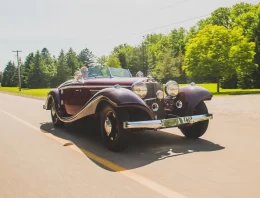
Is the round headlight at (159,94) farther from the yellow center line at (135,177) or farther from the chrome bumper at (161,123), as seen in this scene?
the yellow center line at (135,177)

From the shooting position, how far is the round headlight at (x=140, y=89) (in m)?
5.98

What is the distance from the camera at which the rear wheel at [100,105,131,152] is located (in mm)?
5395

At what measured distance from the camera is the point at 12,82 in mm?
97812

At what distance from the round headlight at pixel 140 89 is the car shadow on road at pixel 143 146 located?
993 millimetres

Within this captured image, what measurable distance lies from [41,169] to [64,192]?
114 centimetres

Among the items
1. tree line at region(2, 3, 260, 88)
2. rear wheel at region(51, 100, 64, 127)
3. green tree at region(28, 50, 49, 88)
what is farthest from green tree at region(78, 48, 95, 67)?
rear wheel at region(51, 100, 64, 127)

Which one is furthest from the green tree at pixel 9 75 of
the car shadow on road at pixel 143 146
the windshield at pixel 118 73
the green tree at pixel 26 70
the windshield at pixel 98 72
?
the car shadow on road at pixel 143 146

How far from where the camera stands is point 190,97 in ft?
21.5

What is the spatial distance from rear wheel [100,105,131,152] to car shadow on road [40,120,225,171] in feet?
0.46

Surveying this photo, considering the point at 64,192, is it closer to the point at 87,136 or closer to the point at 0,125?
the point at 87,136

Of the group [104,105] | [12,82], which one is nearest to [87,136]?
[104,105]

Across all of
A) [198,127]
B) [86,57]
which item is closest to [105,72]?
[198,127]

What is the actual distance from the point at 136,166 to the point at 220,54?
29.3 meters

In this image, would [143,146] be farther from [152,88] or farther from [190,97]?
[190,97]
